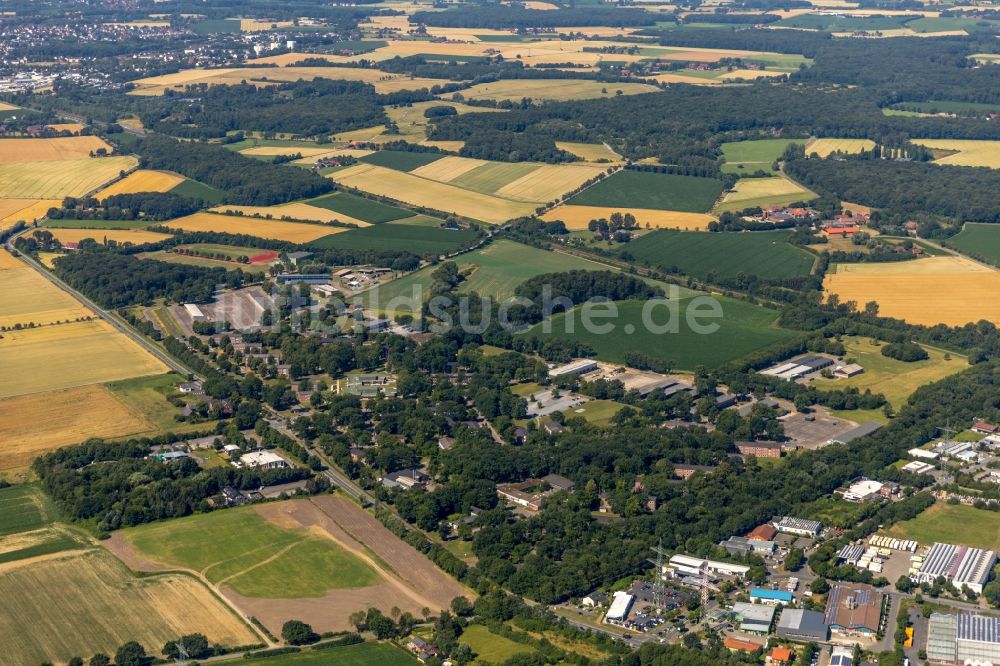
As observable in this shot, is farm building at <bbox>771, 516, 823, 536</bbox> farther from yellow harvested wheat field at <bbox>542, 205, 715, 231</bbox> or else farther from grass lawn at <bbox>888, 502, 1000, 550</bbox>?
yellow harvested wheat field at <bbox>542, 205, 715, 231</bbox>

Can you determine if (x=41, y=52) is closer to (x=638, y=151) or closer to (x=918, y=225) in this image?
(x=638, y=151)

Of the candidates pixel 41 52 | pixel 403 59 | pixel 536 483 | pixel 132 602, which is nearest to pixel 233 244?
pixel 536 483

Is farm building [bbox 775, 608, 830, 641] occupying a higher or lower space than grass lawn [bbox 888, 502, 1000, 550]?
higher

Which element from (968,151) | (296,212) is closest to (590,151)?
(296,212)

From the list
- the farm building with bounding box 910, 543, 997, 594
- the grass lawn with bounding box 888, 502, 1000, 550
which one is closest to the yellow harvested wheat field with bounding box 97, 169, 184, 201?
the grass lawn with bounding box 888, 502, 1000, 550

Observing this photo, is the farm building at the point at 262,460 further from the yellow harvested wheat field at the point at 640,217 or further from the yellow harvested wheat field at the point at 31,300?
the yellow harvested wheat field at the point at 640,217

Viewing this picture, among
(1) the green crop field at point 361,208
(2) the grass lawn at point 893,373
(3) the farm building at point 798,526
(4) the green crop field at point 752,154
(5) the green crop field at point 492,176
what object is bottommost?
(1) the green crop field at point 361,208

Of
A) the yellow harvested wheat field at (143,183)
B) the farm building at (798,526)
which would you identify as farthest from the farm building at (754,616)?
the yellow harvested wheat field at (143,183)

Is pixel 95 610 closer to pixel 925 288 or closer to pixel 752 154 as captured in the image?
pixel 925 288
